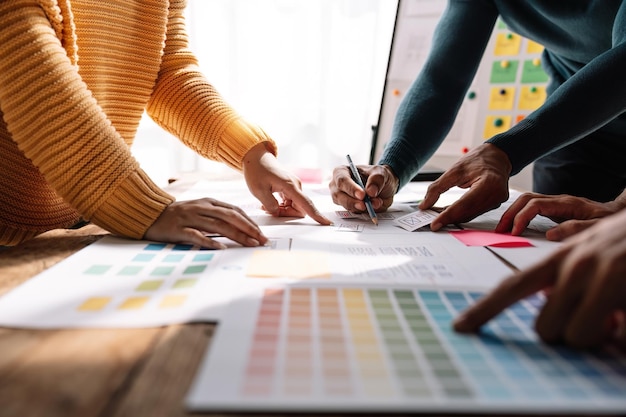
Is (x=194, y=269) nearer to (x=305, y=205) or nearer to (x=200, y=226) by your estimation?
(x=200, y=226)

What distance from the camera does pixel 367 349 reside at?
342 millimetres

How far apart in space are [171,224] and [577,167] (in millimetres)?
1068

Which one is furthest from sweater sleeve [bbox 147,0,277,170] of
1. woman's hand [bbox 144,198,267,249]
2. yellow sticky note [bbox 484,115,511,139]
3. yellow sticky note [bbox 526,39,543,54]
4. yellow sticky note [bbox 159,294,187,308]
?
yellow sticky note [bbox 526,39,543,54]

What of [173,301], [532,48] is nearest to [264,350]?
[173,301]

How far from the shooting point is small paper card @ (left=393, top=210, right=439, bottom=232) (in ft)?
2.47

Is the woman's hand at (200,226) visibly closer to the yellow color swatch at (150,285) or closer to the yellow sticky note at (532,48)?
the yellow color swatch at (150,285)

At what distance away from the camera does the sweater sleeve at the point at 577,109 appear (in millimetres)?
744

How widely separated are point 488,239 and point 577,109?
0.32 metres

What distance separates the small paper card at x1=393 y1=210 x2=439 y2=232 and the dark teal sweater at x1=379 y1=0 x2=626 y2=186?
154mm

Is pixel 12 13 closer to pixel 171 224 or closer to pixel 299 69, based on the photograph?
pixel 171 224

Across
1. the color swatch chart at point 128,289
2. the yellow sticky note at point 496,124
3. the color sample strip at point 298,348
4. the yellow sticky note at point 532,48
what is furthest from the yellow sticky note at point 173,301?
the yellow sticky note at point 532,48

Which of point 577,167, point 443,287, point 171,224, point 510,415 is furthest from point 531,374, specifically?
point 577,167

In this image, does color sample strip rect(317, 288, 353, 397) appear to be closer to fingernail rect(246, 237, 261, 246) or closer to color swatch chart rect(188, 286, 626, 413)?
color swatch chart rect(188, 286, 626, 413)

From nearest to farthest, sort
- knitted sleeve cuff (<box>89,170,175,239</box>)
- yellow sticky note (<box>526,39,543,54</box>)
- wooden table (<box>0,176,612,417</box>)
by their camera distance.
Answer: wooden table (<box>0,176,612,417</box>)
knitted sleeve cuff (<box>89,170,175,239</box>)
yellow sticky note (<box>526,39,543,54</box>)
